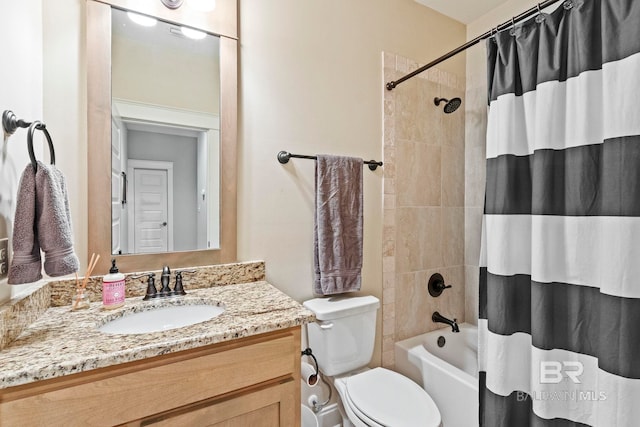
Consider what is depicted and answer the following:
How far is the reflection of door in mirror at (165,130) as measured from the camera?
Answer: 1.21 m

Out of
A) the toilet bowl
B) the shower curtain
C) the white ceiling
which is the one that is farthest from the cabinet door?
the white ceiling

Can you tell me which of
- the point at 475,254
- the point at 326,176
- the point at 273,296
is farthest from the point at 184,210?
the point at 475,254

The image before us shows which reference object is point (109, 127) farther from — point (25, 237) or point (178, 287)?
point (178, 287)

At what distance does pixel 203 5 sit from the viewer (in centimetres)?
132

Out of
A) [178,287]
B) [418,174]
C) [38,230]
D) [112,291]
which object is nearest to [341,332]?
[178,287]

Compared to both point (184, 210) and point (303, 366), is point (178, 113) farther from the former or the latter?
A: point (303, 366)

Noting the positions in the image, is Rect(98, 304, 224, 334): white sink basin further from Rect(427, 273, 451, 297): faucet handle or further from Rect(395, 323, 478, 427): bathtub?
Rect(427, 273, 451, 297): faucet handle

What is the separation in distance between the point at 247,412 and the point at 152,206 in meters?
0.89

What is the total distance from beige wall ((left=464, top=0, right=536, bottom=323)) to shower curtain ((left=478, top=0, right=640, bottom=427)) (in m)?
0.84

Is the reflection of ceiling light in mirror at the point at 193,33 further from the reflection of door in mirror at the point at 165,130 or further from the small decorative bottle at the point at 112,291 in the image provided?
the small decorative bottle at the point at 112,291

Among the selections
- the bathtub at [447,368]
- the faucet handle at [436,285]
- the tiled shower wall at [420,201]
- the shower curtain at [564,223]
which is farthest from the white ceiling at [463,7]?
the bathtub at [447,368]

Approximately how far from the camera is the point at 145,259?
125 centimetres

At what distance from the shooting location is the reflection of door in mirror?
47.8 inches

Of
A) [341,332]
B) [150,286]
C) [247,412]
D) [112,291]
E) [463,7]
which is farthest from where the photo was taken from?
[463,7]
